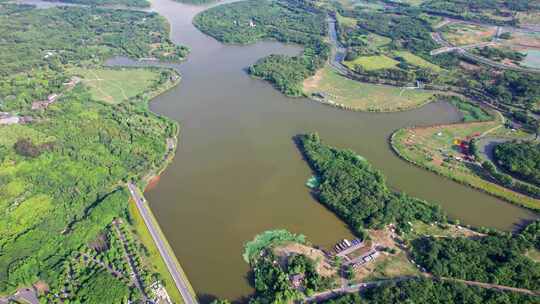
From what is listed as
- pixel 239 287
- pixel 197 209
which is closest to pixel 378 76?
pixel 197 209

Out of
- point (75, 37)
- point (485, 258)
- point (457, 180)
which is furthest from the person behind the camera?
point (75, 37)

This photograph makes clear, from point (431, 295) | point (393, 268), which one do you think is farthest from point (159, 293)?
point (431, 295)

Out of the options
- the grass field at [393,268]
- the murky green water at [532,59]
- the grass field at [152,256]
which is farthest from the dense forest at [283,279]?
the murky green water at [532,59]

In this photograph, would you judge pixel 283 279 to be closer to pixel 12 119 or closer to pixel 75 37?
pixel 12 119

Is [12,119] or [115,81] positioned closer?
[12,119]

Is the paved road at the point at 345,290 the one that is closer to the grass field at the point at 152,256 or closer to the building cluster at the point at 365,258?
the building cluster at the point at 365,258

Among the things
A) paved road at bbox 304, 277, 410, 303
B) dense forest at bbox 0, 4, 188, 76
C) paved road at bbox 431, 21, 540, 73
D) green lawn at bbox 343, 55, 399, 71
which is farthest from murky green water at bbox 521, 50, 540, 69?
dense forest at bbox 0, 4, 188, 76

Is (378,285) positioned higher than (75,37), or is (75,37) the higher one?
(75,37)
